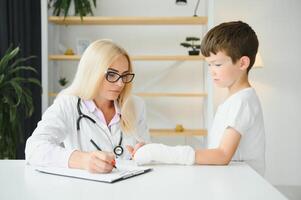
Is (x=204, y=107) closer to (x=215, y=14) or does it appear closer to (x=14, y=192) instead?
(x=215, y=14)

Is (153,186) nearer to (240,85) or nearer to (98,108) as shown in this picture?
(240,85)

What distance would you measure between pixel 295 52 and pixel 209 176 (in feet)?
10.6

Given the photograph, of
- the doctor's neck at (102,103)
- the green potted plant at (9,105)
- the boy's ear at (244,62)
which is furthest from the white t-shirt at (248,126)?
the green potted plant at (9,105)

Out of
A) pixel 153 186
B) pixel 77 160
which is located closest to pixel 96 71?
pixel 77 160

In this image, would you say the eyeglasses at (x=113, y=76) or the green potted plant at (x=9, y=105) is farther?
the green potted plant at (x=9, y=105)

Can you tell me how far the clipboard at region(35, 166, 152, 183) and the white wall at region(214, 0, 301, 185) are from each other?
2.90m

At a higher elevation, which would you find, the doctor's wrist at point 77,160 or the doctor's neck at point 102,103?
the doctor's neck at point 102,103

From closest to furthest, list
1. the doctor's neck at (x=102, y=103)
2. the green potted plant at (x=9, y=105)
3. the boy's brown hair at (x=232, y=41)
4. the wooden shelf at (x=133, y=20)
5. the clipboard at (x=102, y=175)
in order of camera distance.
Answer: the clipboard at (x=102, y=175), the boy's brown hair at (x=232, y=41), the doctor's neck at (x=102, y=103), the green potted plant at (x=9, y=105), the wooden shelf at (x=133, y=20)

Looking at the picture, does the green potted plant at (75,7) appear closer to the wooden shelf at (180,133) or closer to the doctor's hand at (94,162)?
the wooden shelf at (180,133)

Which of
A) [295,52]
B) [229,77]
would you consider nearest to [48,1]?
[295,52]

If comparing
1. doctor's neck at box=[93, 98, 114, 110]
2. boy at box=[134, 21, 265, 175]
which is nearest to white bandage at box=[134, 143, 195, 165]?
boy at box=[134, 21, 265, 175]

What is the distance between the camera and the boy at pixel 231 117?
1.42m

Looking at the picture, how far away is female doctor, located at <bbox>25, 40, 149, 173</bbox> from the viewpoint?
1809 mm

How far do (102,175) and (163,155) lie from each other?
254 mm
